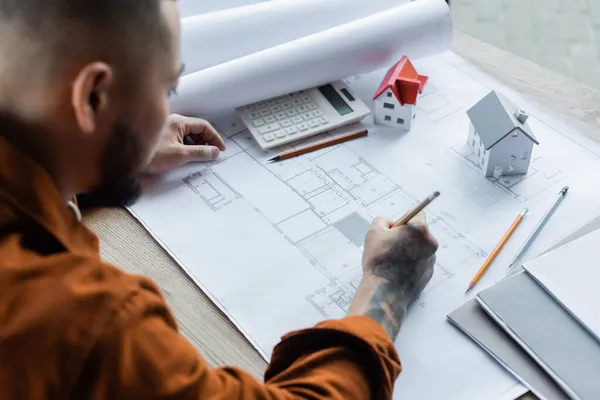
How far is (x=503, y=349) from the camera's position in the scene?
636 mm

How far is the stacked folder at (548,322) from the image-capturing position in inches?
23.9

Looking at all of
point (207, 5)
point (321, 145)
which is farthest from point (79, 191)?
point (207, 5)

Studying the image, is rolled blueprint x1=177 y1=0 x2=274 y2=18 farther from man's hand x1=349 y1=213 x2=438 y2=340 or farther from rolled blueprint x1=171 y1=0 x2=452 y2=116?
man's hand x1=349 y1=213 x2=438 y2=340

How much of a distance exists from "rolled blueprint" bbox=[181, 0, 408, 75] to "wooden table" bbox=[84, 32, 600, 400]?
0.21m

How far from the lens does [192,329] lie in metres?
0.66

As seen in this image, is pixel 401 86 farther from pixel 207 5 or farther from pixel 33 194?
pixel 33 194

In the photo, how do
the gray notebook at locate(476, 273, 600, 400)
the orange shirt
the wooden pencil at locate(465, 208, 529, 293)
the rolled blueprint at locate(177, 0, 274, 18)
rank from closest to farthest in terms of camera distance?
the orange shirt → the gray notebook at locate(476, 273, 600, 400) → the wooden pencil at locate(465, 208, 529, 293) → the rolled blueprint at locate(177, 0, 274, 18)

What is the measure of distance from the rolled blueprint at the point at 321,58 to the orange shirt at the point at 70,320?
0.43 metres

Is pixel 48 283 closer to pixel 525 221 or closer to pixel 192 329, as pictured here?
pixel 192 329

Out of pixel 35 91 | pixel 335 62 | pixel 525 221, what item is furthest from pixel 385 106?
pixel 35 91

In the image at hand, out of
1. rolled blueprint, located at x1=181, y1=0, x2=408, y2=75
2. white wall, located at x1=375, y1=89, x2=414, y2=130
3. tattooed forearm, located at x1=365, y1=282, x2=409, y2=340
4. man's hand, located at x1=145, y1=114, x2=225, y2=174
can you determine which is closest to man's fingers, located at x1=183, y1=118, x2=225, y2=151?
man's hand, located at x1=145, y1=114, x2=225, y2=174

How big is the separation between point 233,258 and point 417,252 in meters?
0.20

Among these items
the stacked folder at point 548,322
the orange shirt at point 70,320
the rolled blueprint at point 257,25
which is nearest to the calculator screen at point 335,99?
the rolled blueprint at point 257,25

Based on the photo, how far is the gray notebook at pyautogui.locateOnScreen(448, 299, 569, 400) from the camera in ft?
1.99
